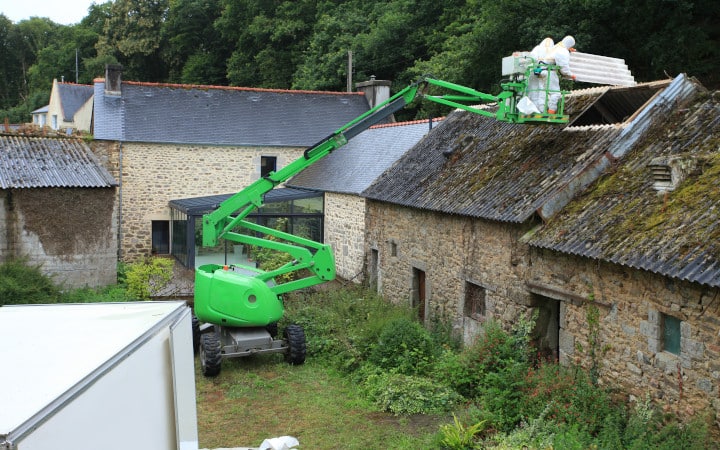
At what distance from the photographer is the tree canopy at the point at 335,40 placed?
69.7ft

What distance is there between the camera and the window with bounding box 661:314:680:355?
27.0ft

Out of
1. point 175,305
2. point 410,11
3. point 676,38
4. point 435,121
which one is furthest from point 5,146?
point 410,11

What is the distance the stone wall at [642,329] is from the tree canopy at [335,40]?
15.2 feet

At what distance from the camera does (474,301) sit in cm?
1266

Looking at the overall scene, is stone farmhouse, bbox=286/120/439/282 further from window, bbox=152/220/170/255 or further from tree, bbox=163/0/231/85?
tree, bbox=163/0/231/85

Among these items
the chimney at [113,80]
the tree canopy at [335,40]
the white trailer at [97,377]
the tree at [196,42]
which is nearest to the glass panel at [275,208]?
the chimney at [113,80]

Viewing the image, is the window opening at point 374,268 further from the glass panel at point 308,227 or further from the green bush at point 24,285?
the green bush at point 24,285

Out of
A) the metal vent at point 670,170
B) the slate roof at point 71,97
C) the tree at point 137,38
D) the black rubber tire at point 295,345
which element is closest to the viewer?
the metal vent at point 670,170

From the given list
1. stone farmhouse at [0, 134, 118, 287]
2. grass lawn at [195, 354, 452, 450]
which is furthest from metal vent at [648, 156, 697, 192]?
stone farmhouse at [0, 134, 118, 287]

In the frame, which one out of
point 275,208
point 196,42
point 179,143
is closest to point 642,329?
point 275,208

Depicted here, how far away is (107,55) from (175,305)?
47510 millimetres

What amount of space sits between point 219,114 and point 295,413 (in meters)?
16.8

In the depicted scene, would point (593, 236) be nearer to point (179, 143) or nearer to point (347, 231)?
point (347, 231)

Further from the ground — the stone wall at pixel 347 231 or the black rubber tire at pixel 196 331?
the stone wall at pixel 347 231
